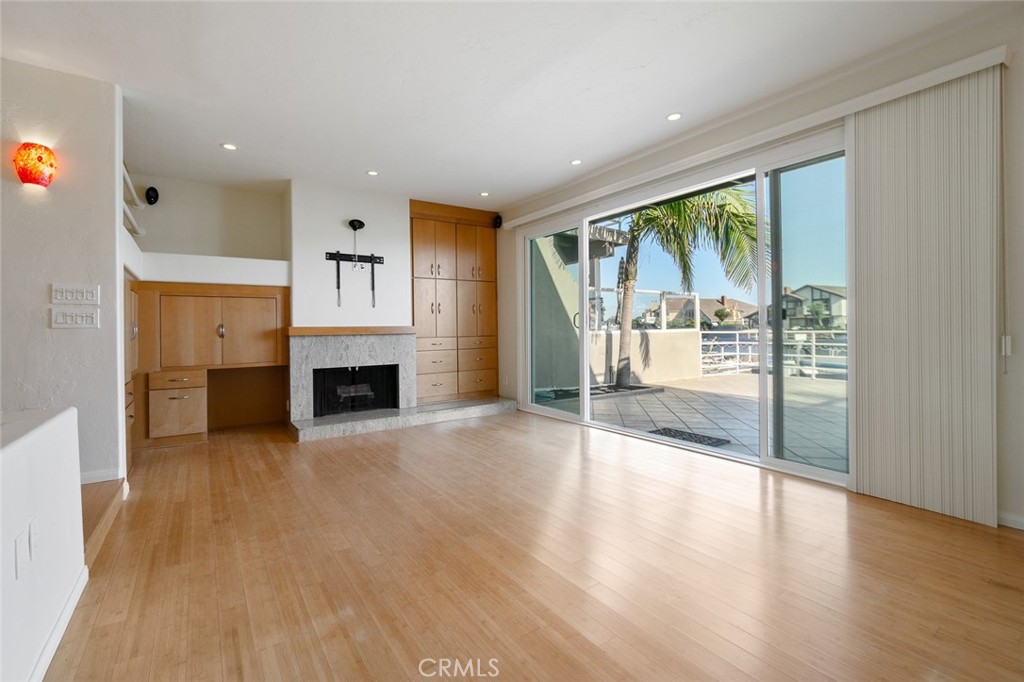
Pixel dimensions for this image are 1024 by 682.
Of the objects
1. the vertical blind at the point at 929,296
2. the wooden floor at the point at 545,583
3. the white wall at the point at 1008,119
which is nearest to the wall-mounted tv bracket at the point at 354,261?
the wooden floor at the point at 545,583

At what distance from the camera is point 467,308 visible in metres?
6.35

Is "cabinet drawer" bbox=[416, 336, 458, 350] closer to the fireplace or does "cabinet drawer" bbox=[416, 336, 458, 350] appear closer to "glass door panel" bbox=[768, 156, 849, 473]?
the fireplace

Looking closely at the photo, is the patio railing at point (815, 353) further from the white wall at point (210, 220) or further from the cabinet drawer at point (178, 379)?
the white wall at point (210, 220)

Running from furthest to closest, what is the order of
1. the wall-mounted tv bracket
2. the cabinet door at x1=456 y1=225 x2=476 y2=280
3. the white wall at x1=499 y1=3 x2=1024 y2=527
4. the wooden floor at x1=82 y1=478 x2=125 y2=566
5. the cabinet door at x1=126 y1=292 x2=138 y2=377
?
the cabinet door at x1=456 y1=225 x2=476 y2=280 → the wall-mounted tv bracket → the cabinet door at x1=126 y1=292 x2=138 y2=377 → the white wall at x1=499 y1=3 x2=1024 y2=527 → the wooden floor at x1=82 y1=478 x2=125 y2=566

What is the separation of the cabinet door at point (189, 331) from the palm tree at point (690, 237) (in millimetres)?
4914

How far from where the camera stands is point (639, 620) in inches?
65.4

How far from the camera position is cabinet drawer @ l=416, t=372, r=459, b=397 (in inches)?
235

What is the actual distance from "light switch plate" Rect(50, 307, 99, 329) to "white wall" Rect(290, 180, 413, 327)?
2.09 m

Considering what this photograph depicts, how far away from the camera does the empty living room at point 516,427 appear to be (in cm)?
159

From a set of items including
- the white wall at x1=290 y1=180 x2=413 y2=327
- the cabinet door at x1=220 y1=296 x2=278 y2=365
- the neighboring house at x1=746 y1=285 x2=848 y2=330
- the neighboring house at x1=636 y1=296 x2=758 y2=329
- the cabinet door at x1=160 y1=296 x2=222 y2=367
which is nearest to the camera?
the neighboring house at x1=746 y1=285 x2=848 y2=330

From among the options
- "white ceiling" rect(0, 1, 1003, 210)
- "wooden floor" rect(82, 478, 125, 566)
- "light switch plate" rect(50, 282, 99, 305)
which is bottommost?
"wooden floor" rect(82, 478, 125, 566)

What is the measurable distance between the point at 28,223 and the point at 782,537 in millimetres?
4729

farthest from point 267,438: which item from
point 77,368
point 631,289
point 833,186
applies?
point 833,186

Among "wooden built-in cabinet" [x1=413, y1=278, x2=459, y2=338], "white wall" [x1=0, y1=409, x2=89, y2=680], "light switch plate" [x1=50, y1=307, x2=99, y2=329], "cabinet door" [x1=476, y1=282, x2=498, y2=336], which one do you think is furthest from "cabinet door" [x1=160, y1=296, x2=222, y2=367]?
"cabinet door" [x1=476, y1=282, x2=498, y2=336]
